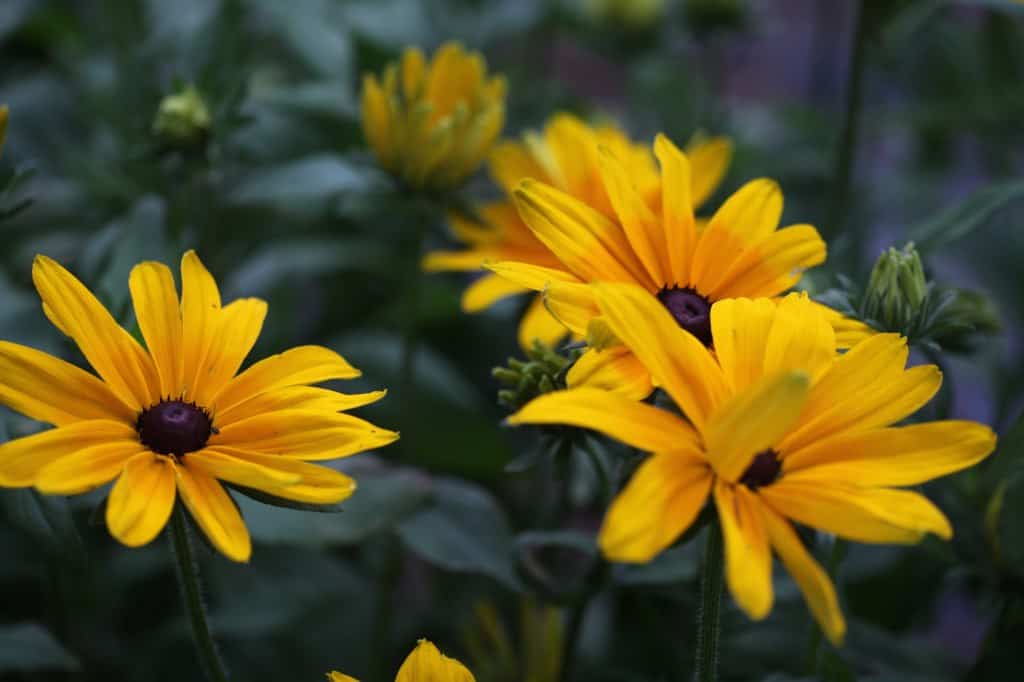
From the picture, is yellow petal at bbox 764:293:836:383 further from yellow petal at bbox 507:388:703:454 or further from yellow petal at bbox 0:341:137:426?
yellow petal at bbox 0:341:137:426

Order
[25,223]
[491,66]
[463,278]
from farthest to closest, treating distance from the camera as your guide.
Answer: [491,66] < [463,278] < [25,223]

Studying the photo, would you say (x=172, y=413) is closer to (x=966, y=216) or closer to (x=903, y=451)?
(x=903, y=451)

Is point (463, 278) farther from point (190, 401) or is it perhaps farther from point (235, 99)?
point (190, 401)

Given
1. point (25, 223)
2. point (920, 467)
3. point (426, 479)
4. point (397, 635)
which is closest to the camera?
point (920, 467)

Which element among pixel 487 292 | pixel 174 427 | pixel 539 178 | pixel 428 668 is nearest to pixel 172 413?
pixel 174 427

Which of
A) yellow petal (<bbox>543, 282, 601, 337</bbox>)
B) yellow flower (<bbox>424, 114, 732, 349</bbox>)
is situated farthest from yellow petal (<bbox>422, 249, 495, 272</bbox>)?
yellow petal (<bbox>543, 282, 601, 337</bbox>)

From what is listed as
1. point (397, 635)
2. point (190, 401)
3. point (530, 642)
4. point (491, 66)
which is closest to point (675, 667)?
point (530, 642)

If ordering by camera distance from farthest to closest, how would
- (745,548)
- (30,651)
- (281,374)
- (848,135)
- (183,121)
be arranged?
1. (848,135)
2. (183,121)
3. (30,651)
4. (281,374)
5. (745,548)
